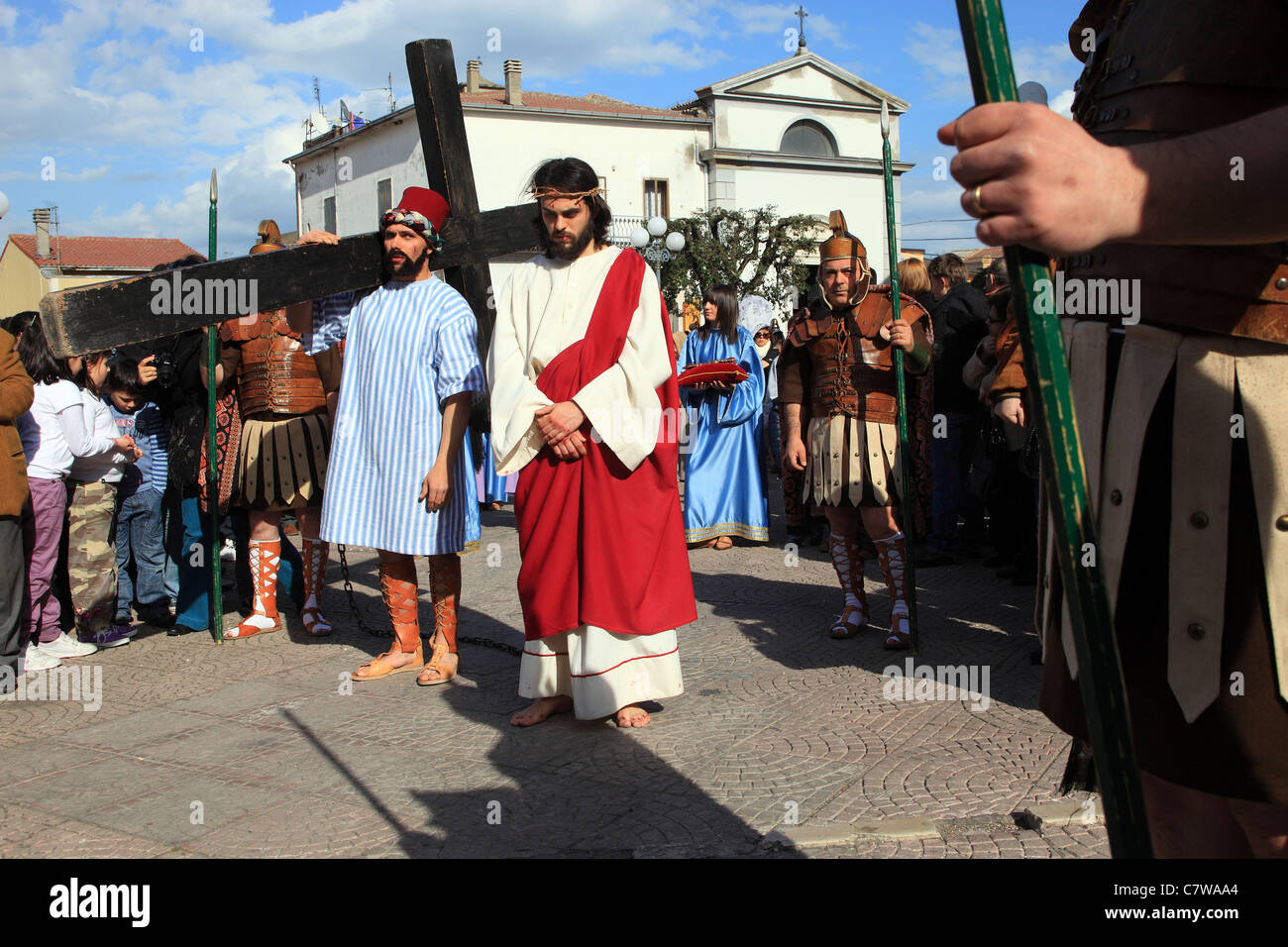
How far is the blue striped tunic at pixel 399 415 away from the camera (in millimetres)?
4957

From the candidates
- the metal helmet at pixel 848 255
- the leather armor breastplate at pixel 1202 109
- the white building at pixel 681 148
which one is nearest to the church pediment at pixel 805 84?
the white building at pixel 681 148

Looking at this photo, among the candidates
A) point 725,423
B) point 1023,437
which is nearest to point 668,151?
point 725,423

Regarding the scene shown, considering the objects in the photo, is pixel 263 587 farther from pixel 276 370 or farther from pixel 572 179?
pixel 572 179

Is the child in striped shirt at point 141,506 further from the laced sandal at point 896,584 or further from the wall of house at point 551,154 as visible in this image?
the wall of house at point 551,154

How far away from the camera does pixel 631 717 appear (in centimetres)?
428

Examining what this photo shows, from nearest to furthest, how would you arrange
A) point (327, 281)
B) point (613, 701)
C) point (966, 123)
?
point (966, 123)
point (613, 701)
point (327, 281)

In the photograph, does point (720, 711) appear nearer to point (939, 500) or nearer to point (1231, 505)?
point (1231, 505)

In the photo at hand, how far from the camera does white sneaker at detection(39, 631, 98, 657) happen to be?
5934mm

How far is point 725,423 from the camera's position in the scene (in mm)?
9445

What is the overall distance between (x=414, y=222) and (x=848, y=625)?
3.06 m

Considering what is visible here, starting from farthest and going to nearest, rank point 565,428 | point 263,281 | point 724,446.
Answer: point 724,446
point 263,281
point 565,428

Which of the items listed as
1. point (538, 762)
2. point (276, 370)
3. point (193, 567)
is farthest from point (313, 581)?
point (538, 762)

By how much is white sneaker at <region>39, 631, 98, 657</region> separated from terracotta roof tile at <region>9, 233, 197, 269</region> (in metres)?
46.9

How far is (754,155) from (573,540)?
36.7m
